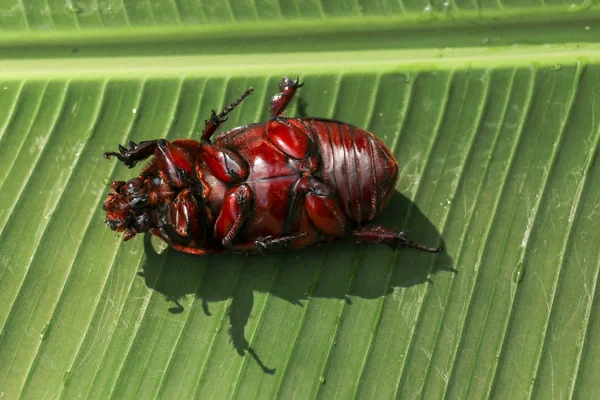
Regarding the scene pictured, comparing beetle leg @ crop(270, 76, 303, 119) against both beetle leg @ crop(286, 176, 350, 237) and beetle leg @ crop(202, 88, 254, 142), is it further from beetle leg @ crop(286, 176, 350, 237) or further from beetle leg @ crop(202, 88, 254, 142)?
beetle leg @ crop(286, 176, 350, 237)

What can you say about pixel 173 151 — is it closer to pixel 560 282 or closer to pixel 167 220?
pixel 167 220

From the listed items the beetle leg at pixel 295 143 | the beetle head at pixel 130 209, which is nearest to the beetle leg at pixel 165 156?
the beetle head at pixel 130 209

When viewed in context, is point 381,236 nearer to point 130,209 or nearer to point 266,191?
point 266,191

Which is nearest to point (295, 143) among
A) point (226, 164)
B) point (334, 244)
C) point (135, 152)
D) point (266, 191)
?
point (266, 191)

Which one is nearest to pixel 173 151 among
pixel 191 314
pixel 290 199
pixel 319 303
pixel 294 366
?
pixel 290 199

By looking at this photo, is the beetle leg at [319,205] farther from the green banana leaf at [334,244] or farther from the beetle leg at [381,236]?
the green banana leaf at [334,244]
